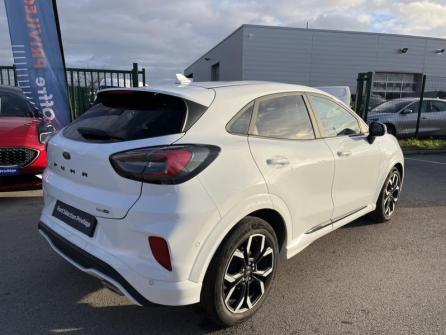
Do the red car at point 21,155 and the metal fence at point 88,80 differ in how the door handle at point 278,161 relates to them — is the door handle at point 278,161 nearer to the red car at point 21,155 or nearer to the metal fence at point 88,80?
the red car at point 21,155

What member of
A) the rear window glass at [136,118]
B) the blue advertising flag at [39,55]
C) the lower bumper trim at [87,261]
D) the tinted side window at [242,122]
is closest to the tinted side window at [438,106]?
the blue advertising flag at [39,55]

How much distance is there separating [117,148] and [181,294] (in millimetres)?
954

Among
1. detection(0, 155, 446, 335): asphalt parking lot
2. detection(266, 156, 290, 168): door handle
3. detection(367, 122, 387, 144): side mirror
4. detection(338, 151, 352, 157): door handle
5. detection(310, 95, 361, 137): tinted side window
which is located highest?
detection(310, 95, 361, 137): tinted side window

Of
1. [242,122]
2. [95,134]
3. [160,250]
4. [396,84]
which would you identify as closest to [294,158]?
[242,122]

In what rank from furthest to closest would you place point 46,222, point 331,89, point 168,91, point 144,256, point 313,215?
1. point 331,89
2. point 313,215
3. point 46,222
4. point 168,91
5. point 144,256

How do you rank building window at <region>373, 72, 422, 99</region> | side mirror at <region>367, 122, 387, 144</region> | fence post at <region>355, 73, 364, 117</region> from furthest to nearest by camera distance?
building window at <region>373, 72, 422, 99</region> < fence post at <region>355, 73, 364, 117</region> < side mirror at <region>367, 122, 387, 144</region>

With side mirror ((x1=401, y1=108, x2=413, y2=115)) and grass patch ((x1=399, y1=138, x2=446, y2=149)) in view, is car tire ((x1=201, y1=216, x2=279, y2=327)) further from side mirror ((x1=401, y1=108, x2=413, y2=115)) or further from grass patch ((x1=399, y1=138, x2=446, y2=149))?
side mirror ((x1=401, y1=108, x2=413, y2=115))

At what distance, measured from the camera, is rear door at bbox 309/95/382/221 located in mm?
3607

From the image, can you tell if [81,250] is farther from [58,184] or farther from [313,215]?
[313,215]

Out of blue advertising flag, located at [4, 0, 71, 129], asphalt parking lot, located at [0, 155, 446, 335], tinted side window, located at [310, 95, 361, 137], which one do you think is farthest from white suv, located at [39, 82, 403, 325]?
blue advertising flag, located at [4, 0, 71, 129]

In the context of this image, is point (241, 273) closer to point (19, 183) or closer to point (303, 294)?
point (303, 294)

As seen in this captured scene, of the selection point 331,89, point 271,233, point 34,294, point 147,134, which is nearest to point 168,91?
point 147,134

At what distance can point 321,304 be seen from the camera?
3.08 m

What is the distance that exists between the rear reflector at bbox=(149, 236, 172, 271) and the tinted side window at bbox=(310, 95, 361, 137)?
197cm
